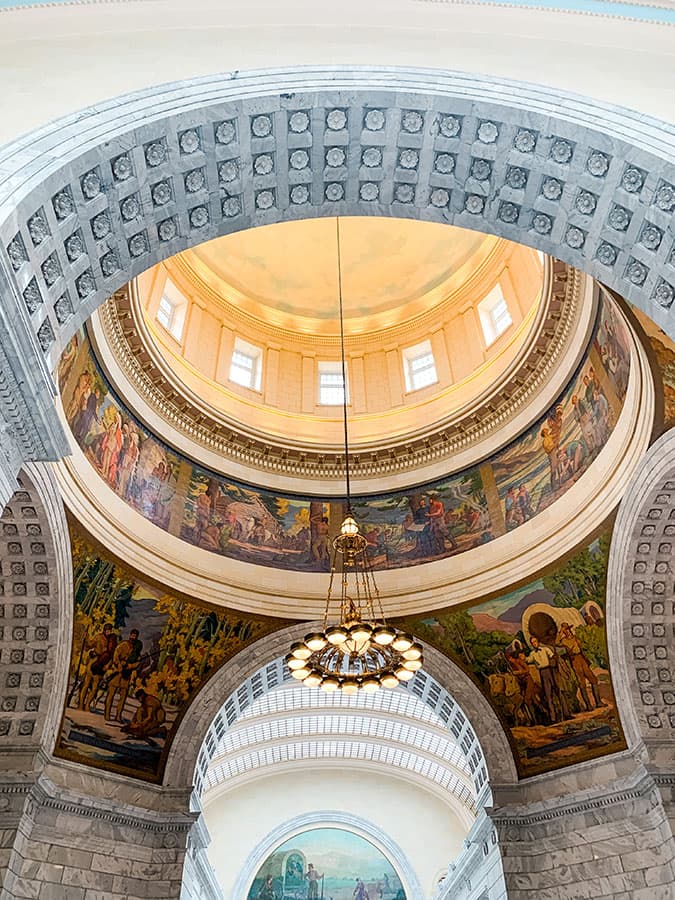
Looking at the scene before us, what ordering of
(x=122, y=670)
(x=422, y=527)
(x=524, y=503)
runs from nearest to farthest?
(x=122, y=670), (x=524, y=503), (x=422, y=527)

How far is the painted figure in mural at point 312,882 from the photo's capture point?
24484 mm

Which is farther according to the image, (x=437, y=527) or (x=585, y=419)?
(x=437, y=527)

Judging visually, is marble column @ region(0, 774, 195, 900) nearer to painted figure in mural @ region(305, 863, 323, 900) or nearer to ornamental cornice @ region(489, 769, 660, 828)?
ornamental cornice @ region(489, 769, 660, 828)

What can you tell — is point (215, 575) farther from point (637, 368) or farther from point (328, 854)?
point (328, 854)

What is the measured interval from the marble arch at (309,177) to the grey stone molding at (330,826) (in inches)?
874

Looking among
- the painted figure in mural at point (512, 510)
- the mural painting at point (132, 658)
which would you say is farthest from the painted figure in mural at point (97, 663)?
the painted figure in mural at point (512, 510)

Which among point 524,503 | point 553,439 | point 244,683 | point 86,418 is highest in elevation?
point 553,439

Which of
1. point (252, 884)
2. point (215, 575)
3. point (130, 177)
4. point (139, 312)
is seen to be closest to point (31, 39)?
point (130, 177)

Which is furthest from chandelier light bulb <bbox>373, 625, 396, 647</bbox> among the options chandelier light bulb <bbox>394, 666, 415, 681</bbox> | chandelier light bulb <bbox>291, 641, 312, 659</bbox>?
chandelier light bulb <bbox>291, 641, 312, 659</bbox>

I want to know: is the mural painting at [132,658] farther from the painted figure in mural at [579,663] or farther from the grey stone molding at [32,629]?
the painted figure in mural at [579,663]

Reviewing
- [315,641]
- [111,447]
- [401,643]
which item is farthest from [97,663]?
[401,643]

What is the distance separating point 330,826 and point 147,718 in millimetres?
13562

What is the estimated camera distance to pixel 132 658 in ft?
46.8

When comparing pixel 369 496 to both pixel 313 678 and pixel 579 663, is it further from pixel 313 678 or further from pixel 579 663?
pixel 313 678
